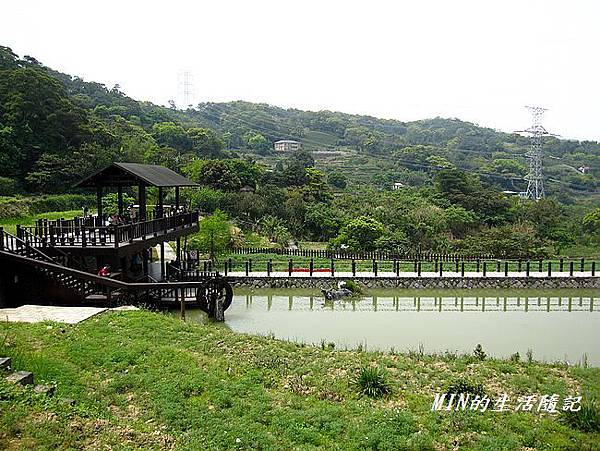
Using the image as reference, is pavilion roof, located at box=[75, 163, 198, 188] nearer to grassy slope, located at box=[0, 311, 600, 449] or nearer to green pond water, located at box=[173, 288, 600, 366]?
green pond water, located at box=[173, 288, 600, 366]

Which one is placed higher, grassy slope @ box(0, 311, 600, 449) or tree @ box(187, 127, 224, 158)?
tree @ box(187, 127, 224, 158)

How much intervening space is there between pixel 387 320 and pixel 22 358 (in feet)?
36.1

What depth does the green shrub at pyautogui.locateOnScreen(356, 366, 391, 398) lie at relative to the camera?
26.6 feet

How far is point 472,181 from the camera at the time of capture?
43469mm

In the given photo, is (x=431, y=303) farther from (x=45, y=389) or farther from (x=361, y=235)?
(x=45, y=389)

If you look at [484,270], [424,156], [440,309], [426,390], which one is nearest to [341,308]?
[440,309]

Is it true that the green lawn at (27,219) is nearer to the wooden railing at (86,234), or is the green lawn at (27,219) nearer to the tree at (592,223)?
the wooden railing at (86,234)

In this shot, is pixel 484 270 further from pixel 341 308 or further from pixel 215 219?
pixel 215 219

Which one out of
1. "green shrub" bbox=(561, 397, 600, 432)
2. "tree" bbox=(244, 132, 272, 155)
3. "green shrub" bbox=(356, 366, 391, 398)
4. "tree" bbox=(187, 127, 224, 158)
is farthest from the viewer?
"tree" bbox=(244, 132, 272, 155)

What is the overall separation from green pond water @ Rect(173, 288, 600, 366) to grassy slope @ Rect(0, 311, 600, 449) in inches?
114

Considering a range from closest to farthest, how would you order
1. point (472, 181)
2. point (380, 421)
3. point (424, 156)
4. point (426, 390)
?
point (380, 421) < point (426, 390) < point (472, 181) < point (424, 156)

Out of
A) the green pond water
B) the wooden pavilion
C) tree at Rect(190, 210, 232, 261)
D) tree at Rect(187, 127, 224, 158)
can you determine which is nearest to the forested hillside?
tree at Rect(187, 127, 224, 158)

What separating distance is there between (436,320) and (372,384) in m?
8.94

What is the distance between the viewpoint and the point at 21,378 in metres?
6.91
